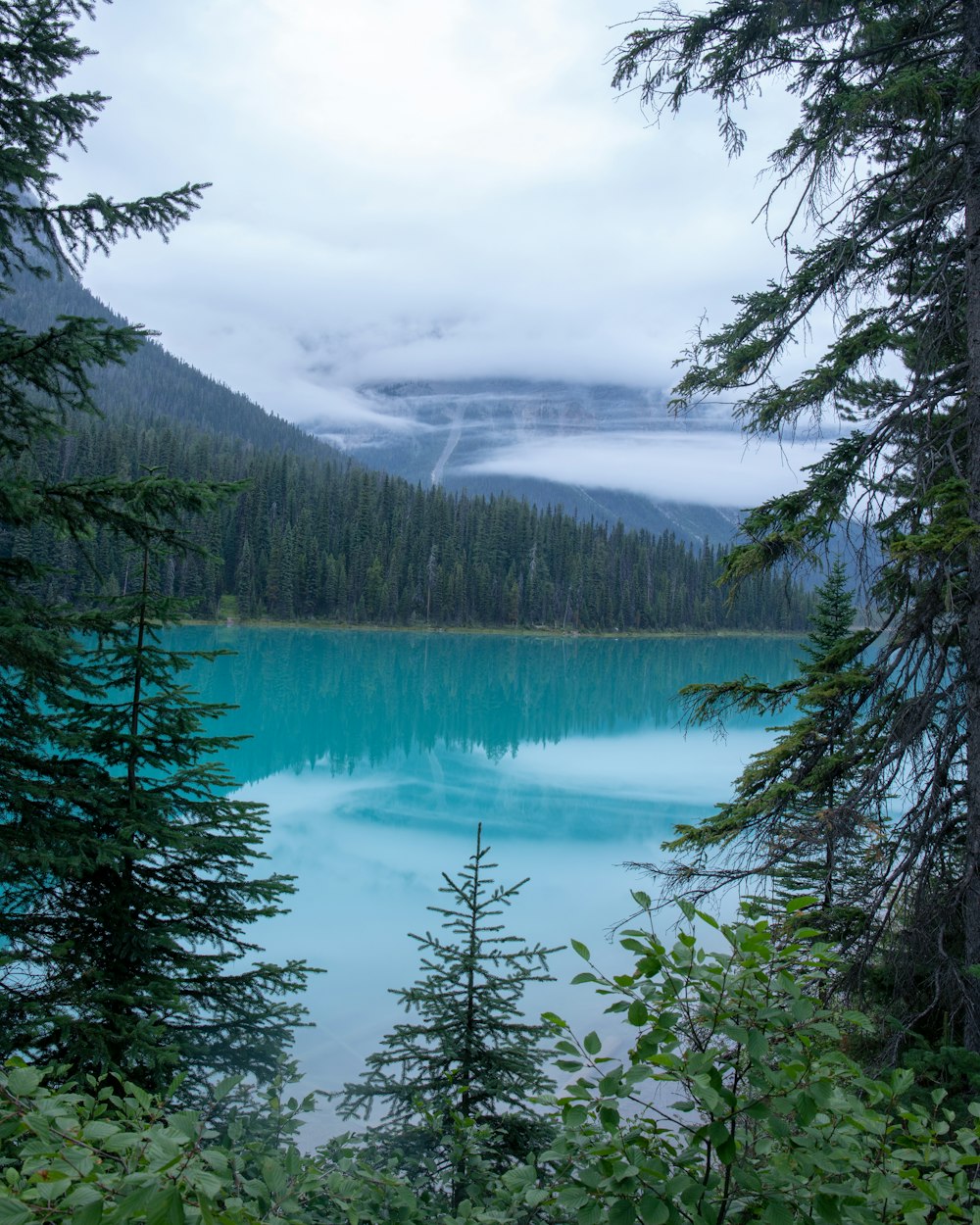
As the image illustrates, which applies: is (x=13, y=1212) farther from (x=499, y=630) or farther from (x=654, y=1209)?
(x=499, y=630)

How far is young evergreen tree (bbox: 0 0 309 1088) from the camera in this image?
14.4ft

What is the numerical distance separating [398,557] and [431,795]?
81.9 m

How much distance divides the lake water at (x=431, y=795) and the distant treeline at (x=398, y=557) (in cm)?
3411

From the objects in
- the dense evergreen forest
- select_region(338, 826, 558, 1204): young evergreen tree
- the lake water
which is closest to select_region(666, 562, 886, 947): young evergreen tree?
the lake water

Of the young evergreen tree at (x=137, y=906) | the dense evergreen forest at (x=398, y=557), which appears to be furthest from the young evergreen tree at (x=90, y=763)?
the dense evergreen forest at (x=398, y=557)

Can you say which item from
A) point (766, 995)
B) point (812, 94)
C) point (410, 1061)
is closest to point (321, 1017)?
point (410, 1061)

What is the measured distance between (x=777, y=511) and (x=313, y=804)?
2057 centimetres

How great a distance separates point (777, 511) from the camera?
607cm

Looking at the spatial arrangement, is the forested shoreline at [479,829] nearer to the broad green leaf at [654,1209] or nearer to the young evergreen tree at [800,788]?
the young evergreen tree at [800,788]

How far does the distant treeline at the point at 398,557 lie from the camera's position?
9756 centimetres

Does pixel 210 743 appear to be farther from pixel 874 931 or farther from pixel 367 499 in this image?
pixel 367 499

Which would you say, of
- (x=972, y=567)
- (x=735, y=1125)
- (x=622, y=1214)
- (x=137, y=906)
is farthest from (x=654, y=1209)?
(x=972, y=567)

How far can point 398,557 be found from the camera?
10662cm

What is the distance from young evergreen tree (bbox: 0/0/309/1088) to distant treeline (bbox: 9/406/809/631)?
274 ft
